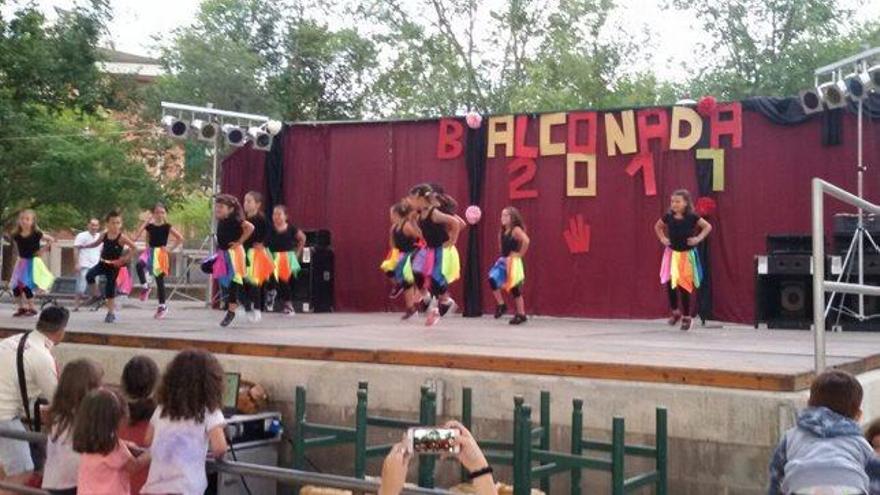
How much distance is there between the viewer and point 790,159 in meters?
12.9

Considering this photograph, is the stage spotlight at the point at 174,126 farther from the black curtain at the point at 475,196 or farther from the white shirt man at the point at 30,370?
the white shirt man at the point at 30,370

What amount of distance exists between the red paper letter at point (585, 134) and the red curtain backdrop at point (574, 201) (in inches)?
5.5

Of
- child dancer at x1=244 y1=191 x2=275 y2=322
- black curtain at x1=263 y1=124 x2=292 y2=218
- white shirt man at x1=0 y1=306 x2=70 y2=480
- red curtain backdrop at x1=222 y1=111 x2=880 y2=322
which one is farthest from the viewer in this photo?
black curtain at x1=263 y1=124 x2=292 y2=218

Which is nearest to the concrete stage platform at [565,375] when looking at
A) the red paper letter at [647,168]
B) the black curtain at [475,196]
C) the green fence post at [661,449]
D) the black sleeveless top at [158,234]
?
the green fence post at [661,449]

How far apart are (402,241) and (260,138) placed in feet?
13.6

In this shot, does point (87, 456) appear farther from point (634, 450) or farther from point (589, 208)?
point (589, 208)

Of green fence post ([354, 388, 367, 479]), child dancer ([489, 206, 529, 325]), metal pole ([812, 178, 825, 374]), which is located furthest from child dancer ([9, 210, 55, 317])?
metal pole ([812, 178, 825, 374])

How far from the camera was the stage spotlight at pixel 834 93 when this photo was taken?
11703 mm

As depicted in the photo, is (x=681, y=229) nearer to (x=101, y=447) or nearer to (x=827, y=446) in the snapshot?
(x=827, y=446)

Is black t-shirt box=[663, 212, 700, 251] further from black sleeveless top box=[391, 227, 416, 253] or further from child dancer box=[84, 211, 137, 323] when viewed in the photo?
child dancer box=[84, 211, 137, 323]

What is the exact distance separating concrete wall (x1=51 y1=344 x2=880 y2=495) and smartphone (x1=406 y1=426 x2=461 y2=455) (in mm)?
3305

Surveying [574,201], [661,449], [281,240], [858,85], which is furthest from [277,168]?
[661,449]

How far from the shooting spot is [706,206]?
13125mm

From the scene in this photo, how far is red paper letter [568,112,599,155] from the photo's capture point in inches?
555
